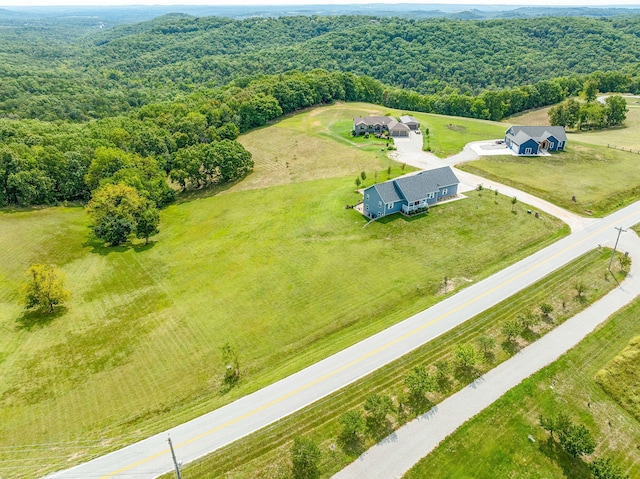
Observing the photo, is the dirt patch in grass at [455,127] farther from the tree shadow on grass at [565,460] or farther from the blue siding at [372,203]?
the tree shadow on grass at [565,460]

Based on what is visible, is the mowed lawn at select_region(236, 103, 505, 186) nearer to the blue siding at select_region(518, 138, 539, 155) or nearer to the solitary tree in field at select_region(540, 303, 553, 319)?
the blue siding at select_region(518, 138, 539, 155)

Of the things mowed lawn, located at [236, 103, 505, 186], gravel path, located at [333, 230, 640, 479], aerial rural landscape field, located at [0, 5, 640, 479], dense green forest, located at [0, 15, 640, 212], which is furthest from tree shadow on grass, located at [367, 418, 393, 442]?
dense green forest, located at [0, 15, 640, 212]

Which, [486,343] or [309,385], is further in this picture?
[486,343]

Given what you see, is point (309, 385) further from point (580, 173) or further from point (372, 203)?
point (580, 173)

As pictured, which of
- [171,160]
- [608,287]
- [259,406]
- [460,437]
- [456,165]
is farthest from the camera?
[171,160]

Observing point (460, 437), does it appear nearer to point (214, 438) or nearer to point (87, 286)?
point (214, 438)

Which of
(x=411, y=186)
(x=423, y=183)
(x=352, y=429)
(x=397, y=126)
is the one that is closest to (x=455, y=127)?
(x=397, y=126)

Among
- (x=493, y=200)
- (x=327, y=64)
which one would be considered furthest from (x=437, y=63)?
(x=493, y=200)
